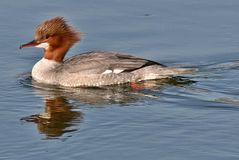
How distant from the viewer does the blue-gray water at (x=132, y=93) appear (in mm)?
9922

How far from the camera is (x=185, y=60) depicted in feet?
46.4

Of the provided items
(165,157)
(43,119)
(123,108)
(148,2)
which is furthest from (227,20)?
(165,157)

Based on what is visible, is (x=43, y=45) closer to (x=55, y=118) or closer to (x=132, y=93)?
(x=132, y=93)

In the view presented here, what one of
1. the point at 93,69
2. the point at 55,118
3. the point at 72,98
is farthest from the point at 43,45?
the point at 55,118

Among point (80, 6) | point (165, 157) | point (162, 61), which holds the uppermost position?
point (80, 6)

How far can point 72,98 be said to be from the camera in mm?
12594

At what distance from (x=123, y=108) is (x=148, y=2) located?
5261 millimetres

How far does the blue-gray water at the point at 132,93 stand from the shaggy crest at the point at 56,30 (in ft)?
2.42

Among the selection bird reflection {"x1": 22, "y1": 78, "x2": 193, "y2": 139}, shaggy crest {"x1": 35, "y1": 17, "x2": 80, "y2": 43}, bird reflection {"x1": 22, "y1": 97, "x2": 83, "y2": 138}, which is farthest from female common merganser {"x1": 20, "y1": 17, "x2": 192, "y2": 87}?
bird reflection {"x1": 22, "y1": 97, "x2": 83, "y2": 138}

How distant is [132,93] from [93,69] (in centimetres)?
104

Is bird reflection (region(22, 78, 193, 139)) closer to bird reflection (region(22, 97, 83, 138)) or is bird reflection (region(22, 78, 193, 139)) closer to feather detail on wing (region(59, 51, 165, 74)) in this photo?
bird reflection (region(22, 97, 83, 138))

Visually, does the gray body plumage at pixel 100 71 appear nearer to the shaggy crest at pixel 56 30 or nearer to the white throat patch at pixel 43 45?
the white throat patch at pixel 43 45

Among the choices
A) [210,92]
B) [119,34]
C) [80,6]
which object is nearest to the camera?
[210,92]

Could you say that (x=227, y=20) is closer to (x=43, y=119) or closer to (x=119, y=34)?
(x=119, y=34)
